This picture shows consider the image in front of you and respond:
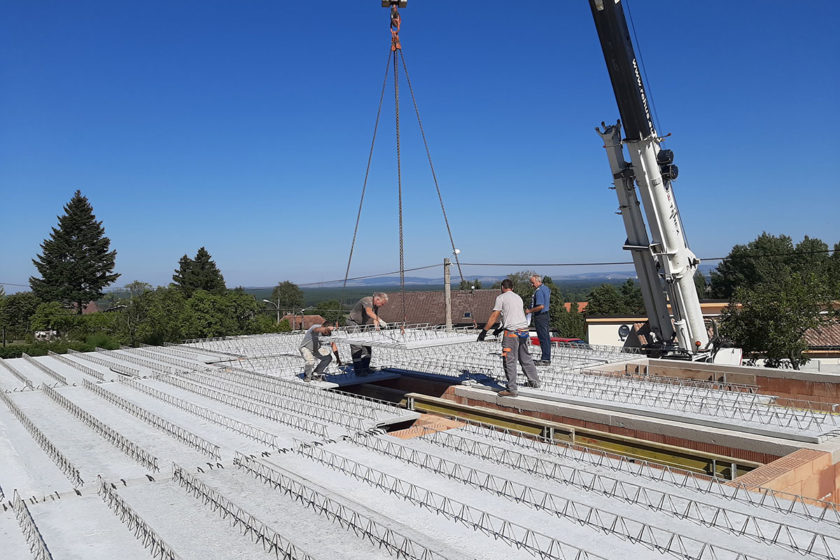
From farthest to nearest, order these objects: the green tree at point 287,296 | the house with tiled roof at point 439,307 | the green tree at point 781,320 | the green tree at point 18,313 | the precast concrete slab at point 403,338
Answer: the green tree at point 287,296, the green tree at point 18,313, the house with tiled roof at point 439,307, the green tree at point 781,320, the precast concrete slab at point 403,338

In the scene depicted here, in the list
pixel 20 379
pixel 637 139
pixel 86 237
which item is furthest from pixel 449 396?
pixel 86 237

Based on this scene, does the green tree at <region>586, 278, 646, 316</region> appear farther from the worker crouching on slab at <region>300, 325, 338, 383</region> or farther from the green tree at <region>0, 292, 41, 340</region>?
the worker crouching on slab at <region>300, 325, 338, 383</region>

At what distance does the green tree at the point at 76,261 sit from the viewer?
53656 mm

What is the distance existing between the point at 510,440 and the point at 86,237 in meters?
60.3

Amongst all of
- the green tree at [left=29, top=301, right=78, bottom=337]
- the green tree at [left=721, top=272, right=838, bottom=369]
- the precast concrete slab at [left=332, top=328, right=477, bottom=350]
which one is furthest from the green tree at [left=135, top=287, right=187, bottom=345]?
the green tree at [left=721, top=272, right=838, bottom=369]

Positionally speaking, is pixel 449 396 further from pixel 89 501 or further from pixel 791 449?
pixel 89 501

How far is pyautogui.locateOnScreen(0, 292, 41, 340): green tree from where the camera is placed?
44.7 m

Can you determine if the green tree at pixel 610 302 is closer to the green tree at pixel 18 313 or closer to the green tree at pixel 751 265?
the green tree at pixel 751 265

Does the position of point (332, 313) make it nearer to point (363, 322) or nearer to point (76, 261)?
point (76, 261)

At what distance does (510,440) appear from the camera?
220 inches

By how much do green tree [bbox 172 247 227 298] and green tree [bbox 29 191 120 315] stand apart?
7.37 meters

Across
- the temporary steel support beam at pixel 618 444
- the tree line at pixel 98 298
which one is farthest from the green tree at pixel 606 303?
the temporary steel support beam at pixel 618 444

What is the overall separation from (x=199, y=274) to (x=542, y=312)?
58944 mm

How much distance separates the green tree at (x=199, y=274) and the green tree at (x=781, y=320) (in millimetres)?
55016
